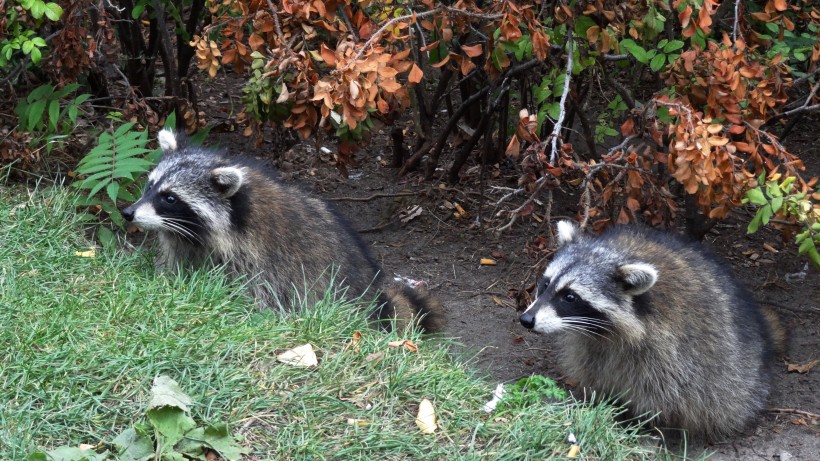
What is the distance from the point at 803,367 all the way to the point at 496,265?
6.67ft

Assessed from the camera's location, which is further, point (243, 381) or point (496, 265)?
point (496, 265)

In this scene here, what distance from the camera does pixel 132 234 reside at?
19.8 ft

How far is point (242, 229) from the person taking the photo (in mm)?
5016

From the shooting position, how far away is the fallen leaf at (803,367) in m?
5.38

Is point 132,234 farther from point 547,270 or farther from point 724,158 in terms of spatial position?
point 724,158

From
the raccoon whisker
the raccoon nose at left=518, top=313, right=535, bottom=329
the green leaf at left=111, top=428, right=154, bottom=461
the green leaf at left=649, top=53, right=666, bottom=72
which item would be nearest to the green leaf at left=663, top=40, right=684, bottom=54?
the green leaf at left=649, top=53, right=666, bottom=72

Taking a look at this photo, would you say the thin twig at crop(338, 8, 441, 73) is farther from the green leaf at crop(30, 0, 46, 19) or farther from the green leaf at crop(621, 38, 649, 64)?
the green leaf at crop(30, 0, 46, 19)

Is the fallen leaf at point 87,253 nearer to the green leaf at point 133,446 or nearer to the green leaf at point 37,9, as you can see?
the green leaf at point 37,9

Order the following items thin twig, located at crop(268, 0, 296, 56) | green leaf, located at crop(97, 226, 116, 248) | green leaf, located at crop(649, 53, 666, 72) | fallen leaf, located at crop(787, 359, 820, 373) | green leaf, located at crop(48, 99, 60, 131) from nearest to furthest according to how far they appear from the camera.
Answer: thin twig, located at crop(268, 0, 296, 56) → green leaf, located at crop(649, 53, 666, 72) → green leaf, located at crop(97, 226, 116, 248) → fallen leaf, located at crop(787, 359, 820, 373) → green leaf, located at crop(48, 99, 60, 131)

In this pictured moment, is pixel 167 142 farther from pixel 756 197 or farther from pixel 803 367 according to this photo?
pixel 803 367

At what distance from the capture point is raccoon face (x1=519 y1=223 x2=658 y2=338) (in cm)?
454

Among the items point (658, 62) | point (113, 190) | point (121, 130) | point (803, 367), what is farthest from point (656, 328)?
point (121, 130)

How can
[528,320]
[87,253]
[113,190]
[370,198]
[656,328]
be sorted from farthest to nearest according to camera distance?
[370,198], [113,190], [87,253], [656,328], [528,320]

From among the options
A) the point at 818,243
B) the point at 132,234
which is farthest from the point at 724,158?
the point at 132,234
